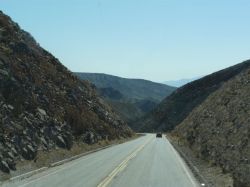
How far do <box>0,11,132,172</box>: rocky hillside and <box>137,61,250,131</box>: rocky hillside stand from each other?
3751 inches

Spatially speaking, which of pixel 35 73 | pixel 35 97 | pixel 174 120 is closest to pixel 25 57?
pixel 35 73

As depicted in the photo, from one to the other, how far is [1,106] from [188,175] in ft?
45.8

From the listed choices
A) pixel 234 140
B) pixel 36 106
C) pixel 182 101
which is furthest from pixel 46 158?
pixel 182 101

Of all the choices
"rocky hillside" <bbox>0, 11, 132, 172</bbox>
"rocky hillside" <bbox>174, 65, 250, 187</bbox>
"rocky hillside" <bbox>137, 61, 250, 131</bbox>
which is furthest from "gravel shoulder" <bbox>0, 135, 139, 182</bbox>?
"rocky hillside" <bbox>137, 61, 250, 131</bbox>

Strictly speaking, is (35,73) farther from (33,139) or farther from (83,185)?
(83,185)

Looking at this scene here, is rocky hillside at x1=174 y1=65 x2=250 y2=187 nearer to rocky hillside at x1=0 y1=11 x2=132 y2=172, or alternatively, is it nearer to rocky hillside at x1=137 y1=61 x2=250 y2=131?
rocky hillside at x1=0 y1=11 x2=132 y2=172

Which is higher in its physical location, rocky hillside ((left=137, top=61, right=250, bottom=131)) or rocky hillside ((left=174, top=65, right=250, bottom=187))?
rocky hillside ((left=137, top=61, right=250, bottom=131))

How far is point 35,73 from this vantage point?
156 feet

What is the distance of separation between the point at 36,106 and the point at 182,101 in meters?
135

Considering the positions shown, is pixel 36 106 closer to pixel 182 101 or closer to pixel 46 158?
pixel 46 158

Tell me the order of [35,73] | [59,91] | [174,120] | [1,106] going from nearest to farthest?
[1,106]
[35,73]
[59,91]
[174,120]

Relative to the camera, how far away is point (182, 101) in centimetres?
17262

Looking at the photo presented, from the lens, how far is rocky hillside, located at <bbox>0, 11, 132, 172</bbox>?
98.5 ft

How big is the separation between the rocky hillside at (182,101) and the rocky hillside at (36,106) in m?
95.3
